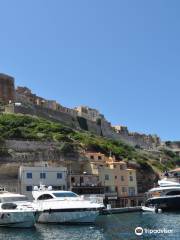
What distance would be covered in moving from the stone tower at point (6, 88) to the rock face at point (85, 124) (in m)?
6.06

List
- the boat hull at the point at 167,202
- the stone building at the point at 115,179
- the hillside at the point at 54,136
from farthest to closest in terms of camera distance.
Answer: the hillside at the point at 54,136 → the stone building at the point at 115,179 → the boat hull at the point at 167,202

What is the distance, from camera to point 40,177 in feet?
192

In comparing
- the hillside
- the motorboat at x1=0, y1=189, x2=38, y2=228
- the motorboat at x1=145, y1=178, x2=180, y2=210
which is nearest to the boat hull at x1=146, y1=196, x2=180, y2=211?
the motorboat at x1=145, y1=178, x2=180, y2=210

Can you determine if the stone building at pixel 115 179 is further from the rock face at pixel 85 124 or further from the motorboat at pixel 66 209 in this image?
the rock face at pixel 85 124

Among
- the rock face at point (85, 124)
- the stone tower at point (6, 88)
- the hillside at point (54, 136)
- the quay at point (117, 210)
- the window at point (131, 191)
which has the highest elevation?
the stone tower at point (6, 88)

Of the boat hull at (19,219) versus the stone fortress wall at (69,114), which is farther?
the stone fortress wall at (69,114)

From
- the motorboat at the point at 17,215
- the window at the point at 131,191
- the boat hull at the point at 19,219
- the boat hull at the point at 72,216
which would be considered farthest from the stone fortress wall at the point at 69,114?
the boat hull at the point at 19,219

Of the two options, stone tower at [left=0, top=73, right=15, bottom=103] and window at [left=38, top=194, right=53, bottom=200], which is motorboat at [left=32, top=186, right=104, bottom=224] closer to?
window at [left=38, top=194, right=53, bottom=200]

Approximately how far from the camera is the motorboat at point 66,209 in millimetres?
39281

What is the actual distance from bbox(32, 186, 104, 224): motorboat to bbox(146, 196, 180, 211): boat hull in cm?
1741

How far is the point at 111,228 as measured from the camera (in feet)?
122

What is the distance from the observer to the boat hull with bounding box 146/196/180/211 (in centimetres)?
5566

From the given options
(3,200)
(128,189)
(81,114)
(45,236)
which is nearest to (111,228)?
(45,236)

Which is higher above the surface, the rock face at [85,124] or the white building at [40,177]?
Result: the rock face at [85,124]
